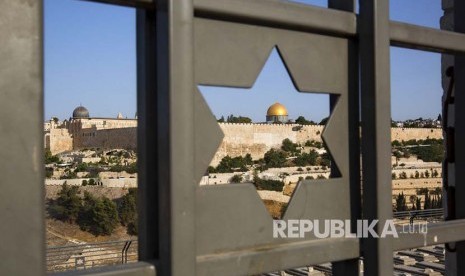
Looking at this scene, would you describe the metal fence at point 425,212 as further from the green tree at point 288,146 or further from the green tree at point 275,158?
the green tree at point 288,146

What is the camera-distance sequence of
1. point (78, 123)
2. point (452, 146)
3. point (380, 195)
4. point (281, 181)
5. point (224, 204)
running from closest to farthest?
point (224, 204) → point (380, 195) → point (452, 146) → point (281, 181) → point (78, 123)

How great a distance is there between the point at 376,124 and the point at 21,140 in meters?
0.88

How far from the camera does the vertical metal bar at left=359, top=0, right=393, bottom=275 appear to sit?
134 cm

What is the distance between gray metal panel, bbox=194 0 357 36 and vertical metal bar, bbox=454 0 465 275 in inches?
21.3

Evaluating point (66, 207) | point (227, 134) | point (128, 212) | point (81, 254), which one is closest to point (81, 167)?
point (227, 134)

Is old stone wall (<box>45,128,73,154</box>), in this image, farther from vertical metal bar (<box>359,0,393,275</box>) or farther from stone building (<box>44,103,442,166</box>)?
vertical metal bar (<box>359,0,393,275</box>)

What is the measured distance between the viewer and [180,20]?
1032 mm

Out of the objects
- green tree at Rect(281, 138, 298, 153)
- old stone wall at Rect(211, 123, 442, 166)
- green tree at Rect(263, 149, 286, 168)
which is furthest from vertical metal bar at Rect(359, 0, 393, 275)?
green tree at Rect(281, 138, 298, 153)

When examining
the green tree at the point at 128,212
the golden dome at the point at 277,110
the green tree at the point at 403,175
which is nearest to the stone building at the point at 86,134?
the golden dome at the point at 277,110

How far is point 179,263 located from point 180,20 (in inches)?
19.7

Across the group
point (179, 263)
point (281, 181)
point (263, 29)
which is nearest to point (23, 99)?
point (179, 263)

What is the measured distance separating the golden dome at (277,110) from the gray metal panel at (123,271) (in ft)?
187

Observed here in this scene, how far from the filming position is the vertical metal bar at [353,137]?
4.51ft

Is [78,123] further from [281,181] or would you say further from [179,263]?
[179,263]
